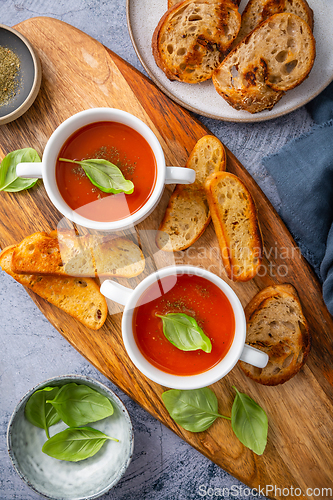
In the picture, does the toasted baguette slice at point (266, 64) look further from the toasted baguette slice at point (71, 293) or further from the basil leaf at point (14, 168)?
the toasted baguette slice at point (71, 293)

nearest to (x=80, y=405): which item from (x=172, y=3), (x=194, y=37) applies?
(x=194, y=37)

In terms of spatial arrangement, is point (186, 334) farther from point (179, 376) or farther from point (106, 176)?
point (106, 176)

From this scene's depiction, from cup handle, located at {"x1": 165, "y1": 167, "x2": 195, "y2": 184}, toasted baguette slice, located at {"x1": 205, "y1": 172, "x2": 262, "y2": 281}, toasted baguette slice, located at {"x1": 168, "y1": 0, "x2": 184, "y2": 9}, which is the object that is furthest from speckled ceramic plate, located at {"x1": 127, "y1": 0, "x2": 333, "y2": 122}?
cup handle, located at {"x1": 165, "y1": 167, "x2": 195, "y2": 184}

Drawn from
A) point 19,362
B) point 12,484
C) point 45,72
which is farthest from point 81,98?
point 12,484

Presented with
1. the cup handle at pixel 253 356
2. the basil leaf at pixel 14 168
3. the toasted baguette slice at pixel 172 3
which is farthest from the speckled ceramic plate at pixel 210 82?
the cup handle at pixel 253 356

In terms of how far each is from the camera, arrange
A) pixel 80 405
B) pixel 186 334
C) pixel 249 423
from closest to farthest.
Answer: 1. pixel 186 334
2. pixel 249 423
3. pixel 80 405

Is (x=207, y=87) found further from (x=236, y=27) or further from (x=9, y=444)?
(x=9, y=444)
